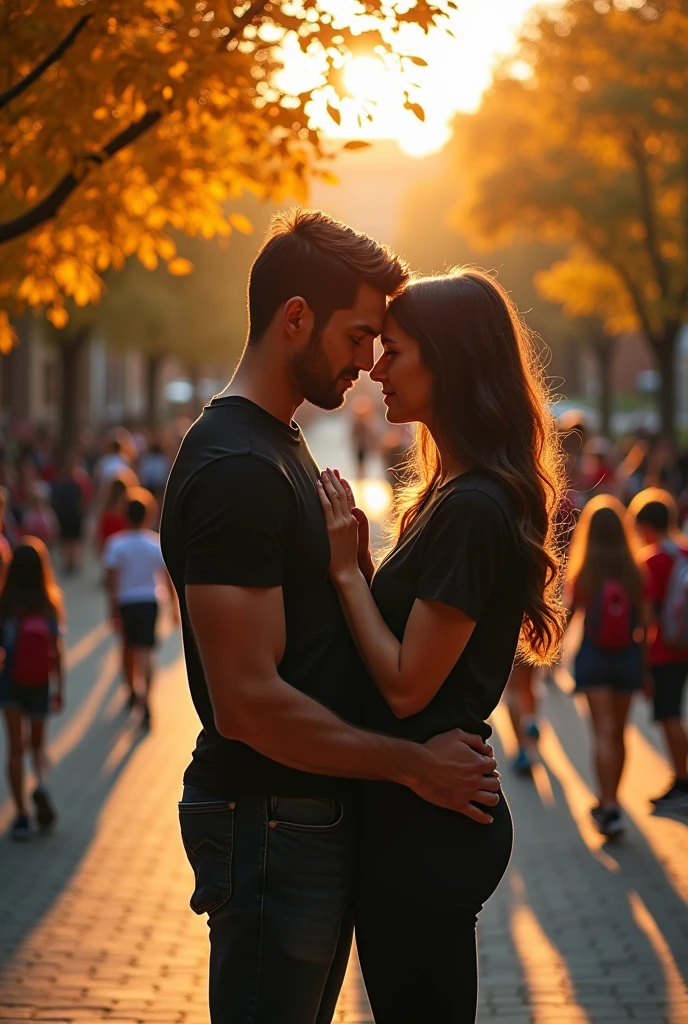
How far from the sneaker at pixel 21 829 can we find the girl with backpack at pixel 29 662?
1.5 inches

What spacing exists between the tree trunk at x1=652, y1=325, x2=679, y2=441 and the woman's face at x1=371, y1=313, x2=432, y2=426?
24.8 meters

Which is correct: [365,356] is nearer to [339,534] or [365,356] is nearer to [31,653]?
[339,534]

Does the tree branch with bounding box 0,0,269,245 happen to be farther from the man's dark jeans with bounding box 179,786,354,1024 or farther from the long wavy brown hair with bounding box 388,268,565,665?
the man's dark jeans with bounding box 179,786,354,1024

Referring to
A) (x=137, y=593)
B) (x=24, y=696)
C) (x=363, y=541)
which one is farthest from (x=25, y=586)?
(x=363, y=541)

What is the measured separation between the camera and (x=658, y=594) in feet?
28.0

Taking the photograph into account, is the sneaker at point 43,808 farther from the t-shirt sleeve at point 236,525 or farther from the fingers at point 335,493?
the t-shirt sleeve at point 236,525

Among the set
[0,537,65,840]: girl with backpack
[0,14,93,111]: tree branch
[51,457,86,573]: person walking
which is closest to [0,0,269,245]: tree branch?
[0,14,93,111]: tree branch

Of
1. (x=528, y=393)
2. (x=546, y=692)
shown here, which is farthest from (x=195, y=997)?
(x=546, y=692)

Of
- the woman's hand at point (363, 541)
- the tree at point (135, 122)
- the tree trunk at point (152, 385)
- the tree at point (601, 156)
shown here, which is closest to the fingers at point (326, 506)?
the woman's hand at point (363, 541)

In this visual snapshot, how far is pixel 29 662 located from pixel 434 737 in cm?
582

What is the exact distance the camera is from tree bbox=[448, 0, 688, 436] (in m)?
23.8

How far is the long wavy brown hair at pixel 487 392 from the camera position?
300cm

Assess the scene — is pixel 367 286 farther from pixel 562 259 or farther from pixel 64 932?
pixel 562 259

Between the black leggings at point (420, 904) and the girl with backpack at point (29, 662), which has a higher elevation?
the black leggings at point (420, 904)
